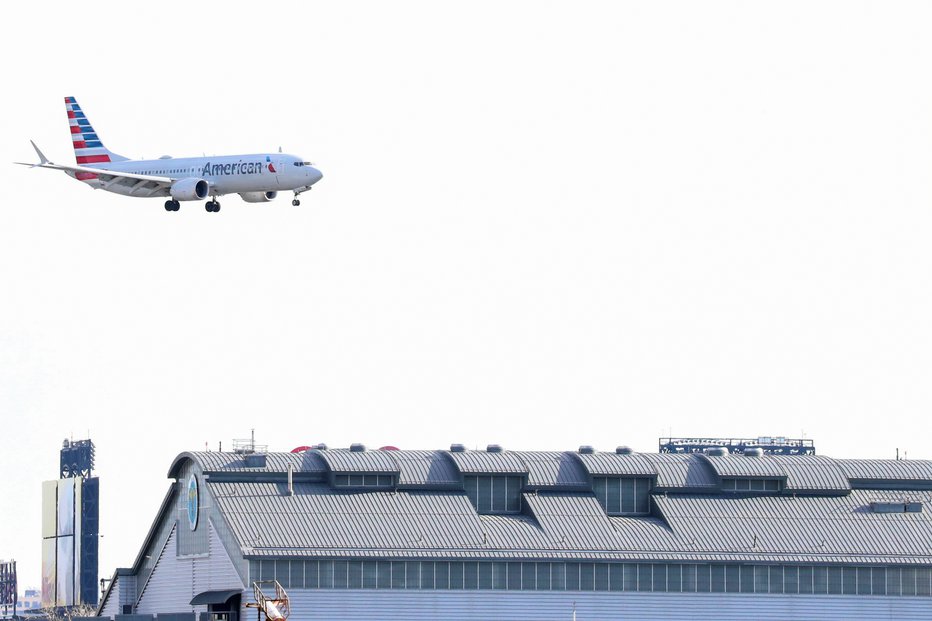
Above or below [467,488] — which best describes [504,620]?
below

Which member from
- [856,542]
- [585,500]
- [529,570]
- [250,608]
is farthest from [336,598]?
[856,542]

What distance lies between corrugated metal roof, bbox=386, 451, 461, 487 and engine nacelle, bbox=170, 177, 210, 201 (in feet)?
95.4

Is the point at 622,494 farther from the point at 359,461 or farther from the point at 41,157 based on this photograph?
the point at 41,157

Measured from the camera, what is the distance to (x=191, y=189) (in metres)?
134

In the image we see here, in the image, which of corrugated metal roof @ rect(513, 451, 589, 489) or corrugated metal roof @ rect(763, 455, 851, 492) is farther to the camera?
corrugated metal roof @ rect(763, 455, 851, 492)

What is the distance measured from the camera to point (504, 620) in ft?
350

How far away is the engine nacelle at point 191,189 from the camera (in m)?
134

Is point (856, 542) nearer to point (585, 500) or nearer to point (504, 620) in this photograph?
point (585, 500)

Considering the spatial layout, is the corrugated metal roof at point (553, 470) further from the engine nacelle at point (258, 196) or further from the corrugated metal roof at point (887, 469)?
the engine nacelle at point (258, 196)

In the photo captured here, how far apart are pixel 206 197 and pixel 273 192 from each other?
5440 mm

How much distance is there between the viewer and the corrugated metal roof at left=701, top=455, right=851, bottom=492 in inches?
4773

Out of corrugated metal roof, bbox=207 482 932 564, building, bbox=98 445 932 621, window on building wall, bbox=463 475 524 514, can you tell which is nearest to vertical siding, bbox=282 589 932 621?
building, bbox=98 445 932 621

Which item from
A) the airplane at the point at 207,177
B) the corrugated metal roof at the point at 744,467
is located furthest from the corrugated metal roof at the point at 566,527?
the airplane at the point at 207,177

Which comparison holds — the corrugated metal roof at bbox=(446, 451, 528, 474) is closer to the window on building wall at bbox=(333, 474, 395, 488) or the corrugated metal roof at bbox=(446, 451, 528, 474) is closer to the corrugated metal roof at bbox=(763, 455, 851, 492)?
the window on building wall at bbox=(333, 474, 395, 488)
